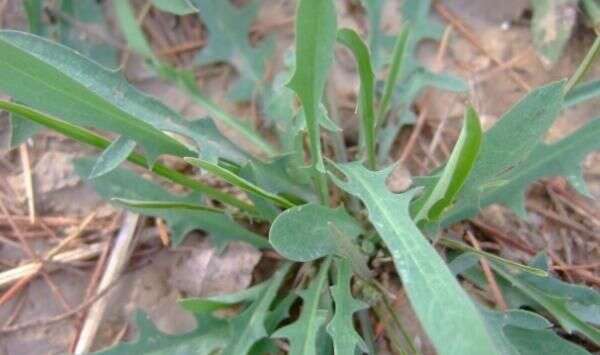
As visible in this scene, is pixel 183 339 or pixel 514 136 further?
pixel 183 339

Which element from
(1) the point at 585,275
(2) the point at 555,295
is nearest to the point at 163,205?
(2) the point at 555,295

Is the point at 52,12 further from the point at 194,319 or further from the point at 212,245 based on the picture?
the point at 194,319

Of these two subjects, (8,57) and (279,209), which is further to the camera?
(279,209)

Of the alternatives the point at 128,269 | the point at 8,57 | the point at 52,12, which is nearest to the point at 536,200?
the point at 128,269

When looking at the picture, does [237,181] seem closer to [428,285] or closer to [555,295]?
[428,285]

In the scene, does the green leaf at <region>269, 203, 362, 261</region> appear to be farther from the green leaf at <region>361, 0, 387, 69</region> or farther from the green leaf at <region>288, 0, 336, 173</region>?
the green leaf at <region>361, 0, 387, 69</region>

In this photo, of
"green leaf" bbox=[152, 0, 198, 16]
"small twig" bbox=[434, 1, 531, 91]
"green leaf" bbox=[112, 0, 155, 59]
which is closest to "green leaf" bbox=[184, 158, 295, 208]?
"green leaf" bbox=[152, 0, 198, 16]

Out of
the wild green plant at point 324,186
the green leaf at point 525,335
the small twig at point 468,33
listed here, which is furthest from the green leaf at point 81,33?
the green leaf at point 525,335
